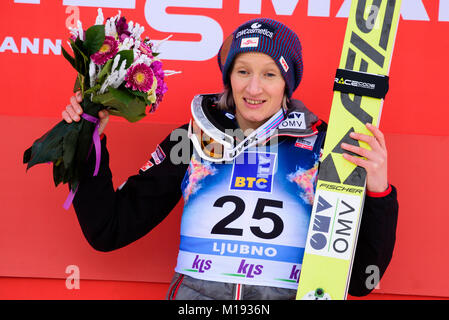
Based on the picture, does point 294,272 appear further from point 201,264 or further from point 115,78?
point 115,78

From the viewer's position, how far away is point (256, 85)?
1.91m

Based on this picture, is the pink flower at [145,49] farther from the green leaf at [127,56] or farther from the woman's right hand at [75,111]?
the woman's right hand at [75,111]

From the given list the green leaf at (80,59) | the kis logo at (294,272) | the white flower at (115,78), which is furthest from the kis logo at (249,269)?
the green leaf at (80,59)

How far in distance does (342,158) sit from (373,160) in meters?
0.11

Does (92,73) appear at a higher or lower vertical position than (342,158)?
higher

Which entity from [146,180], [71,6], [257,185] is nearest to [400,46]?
[257,185]

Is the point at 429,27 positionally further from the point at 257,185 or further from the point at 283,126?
the point at 257,185

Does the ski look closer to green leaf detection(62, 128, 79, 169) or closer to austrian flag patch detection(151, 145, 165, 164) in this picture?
austrian flag patch detection(151, 145, 165, 164)

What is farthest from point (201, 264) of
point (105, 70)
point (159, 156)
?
point (105, 70)

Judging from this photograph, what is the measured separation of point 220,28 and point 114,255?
3.55ft

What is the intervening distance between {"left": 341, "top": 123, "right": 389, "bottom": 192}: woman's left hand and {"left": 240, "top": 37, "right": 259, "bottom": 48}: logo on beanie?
1.48 ft

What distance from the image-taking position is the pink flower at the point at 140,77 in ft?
5.75

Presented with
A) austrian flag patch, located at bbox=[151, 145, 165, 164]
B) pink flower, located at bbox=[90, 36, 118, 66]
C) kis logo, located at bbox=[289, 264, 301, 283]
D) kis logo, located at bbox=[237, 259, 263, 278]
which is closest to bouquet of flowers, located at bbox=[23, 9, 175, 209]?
pink flower, located at bbox=[90, 36, 118, 66]

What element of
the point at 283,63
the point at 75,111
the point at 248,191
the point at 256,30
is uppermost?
the point at 256,30
